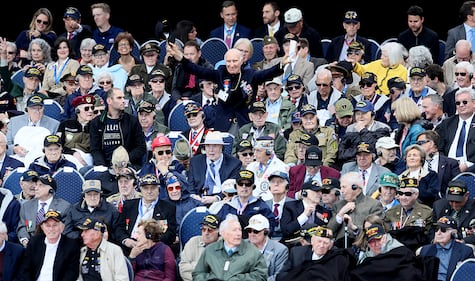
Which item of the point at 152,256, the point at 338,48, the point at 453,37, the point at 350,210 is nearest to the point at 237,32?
the point at 338,48

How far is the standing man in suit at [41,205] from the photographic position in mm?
17000

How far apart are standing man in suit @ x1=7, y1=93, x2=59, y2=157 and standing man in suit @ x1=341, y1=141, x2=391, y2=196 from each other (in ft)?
11.8

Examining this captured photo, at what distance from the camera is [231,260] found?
619 inches

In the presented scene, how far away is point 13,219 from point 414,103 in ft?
A: 14.6

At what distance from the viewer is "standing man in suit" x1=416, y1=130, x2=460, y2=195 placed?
674 inches

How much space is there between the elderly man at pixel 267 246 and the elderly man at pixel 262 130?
2.41m

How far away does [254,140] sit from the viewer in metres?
18.2


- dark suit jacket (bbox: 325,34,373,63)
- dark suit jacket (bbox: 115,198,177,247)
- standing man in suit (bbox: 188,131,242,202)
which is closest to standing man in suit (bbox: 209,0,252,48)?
dark suit jacket (bbox: 325,34,373,63)

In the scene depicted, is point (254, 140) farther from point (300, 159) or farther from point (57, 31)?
point (57, 31)

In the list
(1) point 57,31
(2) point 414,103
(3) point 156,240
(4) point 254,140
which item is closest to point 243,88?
(4) point 254,140

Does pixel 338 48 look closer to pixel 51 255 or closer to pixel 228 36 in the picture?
pixel 228 36

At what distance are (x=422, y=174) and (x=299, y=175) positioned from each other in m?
1.36

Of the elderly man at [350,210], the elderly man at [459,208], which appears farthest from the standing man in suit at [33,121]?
the elderly man at [459,208]

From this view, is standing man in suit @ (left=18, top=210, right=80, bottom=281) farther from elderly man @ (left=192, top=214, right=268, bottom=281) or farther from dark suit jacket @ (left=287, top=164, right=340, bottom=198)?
dark suit jacket @ (left=287, top=164, right=340, bottom=198)
